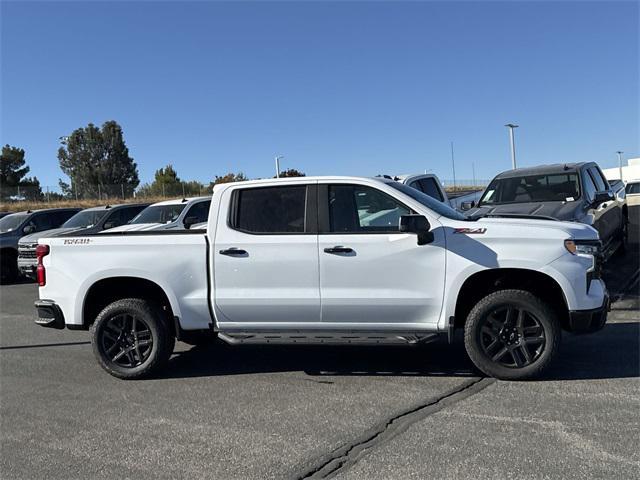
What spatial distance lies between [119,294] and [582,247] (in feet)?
14.8

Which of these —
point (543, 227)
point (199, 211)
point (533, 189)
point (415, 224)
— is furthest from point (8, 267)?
point (543, 227)

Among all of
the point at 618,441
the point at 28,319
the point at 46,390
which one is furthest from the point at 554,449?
the point at 28,319

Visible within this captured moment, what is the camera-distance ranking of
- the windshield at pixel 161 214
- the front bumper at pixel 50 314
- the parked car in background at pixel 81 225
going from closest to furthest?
1. the front bumper at pixel 50 314
2. the windshield at pixel 161 214
3. the parked car in background at pixel 81 225

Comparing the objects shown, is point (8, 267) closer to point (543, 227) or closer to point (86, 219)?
point (86, 219)

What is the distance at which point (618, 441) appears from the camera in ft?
12.9

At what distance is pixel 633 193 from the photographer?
19594mm

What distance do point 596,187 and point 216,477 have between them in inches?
340

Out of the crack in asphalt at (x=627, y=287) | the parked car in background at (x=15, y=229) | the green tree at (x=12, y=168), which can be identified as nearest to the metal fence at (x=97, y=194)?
the green tree at (x=12, y=168)

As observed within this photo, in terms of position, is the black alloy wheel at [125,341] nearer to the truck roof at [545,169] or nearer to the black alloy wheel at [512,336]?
the black alloy wheel at [512,336]

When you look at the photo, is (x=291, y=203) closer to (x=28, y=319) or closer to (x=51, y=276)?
(x=51, y=276)

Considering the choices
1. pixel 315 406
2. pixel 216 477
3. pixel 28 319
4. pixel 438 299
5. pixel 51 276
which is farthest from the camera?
pixel 28 319

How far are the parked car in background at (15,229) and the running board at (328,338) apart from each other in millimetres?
11434

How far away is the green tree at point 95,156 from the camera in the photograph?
68.7 metres

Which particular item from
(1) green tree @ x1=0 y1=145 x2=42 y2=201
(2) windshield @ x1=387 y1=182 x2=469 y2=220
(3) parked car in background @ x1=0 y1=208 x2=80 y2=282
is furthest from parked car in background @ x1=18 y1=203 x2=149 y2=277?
(1) green tree @ x1=0 y1=145 x2=42 y2=201
